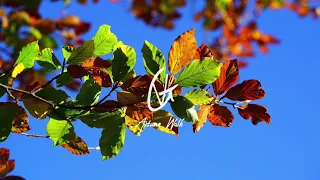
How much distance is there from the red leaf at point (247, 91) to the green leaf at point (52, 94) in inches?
5.9

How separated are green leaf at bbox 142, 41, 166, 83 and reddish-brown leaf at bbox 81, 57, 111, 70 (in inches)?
1.4

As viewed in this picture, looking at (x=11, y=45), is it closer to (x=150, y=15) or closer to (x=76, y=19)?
(x=76, y=19)

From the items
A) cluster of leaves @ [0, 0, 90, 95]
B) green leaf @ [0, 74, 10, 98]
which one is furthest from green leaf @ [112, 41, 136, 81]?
cluster of leaves @ [0, 0, 90, 95]

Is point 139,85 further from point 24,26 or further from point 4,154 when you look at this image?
point 24,26

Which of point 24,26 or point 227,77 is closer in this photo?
point 227,77

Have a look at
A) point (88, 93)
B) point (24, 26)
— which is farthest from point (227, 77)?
point (24, 26)

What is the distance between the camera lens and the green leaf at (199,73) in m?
0.36

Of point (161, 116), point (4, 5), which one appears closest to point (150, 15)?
point (4, 5)

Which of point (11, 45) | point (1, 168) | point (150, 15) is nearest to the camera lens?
point (1, 168)

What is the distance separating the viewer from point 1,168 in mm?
350

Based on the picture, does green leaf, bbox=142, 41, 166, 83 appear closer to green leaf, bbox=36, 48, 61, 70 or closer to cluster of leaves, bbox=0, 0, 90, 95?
green leaf, bbox=36, 48, 61, 70

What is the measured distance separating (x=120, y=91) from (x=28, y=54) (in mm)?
88

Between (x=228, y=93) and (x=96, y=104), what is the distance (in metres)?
0.12

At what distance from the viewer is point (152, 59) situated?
36 centimetres
